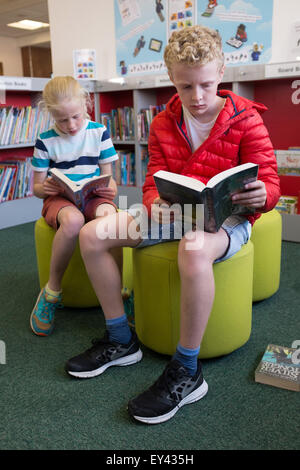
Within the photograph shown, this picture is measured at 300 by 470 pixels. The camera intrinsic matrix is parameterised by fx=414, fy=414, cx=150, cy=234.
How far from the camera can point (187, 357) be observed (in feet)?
3.64

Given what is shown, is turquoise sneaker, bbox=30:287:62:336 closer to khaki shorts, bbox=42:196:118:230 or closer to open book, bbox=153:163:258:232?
khaki shorts, bbox=42:196:118:230

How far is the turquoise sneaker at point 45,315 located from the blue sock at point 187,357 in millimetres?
579

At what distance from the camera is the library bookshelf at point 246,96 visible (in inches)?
99.6

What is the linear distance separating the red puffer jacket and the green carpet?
1.63 feet

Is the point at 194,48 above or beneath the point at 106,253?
above

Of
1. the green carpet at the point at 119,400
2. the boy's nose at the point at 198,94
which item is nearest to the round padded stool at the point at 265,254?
the green carpet at the point at 119,400

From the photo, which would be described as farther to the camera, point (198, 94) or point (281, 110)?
point (281, 110)

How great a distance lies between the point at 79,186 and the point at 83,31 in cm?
306

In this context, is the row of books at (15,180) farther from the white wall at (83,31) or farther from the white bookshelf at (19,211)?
the white wall at (83,31)

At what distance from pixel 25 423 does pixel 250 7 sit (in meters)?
2.90

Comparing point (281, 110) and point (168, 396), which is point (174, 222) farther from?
point (281, 110)

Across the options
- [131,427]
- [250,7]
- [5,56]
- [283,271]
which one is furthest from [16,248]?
[5,56]

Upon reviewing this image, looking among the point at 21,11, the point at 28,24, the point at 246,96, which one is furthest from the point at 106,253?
the point at 28,24
